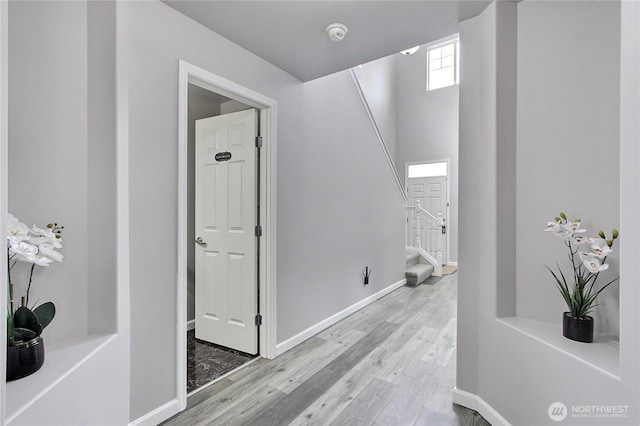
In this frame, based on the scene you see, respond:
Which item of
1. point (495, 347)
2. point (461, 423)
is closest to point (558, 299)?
point (495, 347)

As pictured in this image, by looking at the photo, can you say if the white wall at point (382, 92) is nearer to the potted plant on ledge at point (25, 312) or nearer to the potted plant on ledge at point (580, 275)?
the potted plant on ledge at point (580, 275)

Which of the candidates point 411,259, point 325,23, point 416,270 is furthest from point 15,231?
point 411,259

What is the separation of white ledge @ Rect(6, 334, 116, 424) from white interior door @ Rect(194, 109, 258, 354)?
4.09 ft

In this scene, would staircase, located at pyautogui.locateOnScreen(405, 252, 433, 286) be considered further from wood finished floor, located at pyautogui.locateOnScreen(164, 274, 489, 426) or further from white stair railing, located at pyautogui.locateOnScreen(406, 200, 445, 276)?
wood finished floor, located at pyautogui.locateOnScreen(164, 274, 489, 426)

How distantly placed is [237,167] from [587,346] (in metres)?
2.47

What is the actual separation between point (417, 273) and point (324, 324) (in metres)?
2.34

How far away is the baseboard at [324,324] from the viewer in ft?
8.77

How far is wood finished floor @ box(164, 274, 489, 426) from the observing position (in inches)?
71.9

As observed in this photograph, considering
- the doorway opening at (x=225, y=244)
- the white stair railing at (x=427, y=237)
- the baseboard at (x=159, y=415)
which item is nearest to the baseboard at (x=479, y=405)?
the doorway opening at (x=225, y=244)

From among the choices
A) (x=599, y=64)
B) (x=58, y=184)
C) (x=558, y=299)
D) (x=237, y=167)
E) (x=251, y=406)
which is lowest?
(x=251, y=406)

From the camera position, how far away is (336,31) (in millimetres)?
1976

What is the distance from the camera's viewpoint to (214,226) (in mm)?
2824

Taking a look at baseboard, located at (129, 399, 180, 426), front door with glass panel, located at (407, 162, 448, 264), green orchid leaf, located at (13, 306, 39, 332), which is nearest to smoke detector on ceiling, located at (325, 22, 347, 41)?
green orchid leaf, located at (13, 306, 39, 332)

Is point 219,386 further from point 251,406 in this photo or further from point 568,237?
point 568,237
